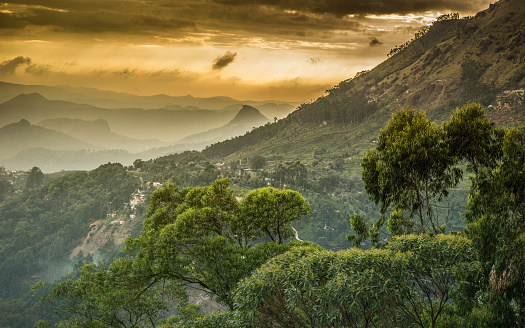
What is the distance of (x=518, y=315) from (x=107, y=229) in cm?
6565

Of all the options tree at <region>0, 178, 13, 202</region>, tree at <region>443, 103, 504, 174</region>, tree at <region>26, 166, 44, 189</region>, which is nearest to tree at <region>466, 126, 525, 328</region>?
tree at <region>443, 103, 504, 174</region>

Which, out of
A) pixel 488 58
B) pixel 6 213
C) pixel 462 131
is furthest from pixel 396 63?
pixel 462 131

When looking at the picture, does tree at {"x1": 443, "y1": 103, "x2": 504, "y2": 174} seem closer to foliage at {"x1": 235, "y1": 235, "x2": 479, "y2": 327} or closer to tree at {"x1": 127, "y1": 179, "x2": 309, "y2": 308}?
foliage at {"x1": 235, "y1": 235, "x2": 479, "y2": 327}

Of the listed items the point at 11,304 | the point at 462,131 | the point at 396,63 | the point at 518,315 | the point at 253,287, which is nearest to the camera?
the point at 253,287

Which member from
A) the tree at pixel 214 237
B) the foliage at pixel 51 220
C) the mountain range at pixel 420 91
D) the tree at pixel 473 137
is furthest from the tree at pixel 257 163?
the tree at pixel 473 137

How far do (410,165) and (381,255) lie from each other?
3.59m

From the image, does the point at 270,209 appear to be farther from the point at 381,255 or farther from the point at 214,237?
the point at 381,255

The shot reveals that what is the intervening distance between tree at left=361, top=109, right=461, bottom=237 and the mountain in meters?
67.1

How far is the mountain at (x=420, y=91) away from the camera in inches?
3248

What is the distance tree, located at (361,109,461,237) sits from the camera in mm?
10094

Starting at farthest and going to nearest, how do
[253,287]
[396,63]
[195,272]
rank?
[396,63] → [195,272] → [253,287]

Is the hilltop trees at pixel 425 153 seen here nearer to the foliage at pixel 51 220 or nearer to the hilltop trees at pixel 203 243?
the hilltop trees at pixel 203 243

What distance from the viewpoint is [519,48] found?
83938 mm

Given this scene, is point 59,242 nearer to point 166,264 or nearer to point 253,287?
point 166,264
